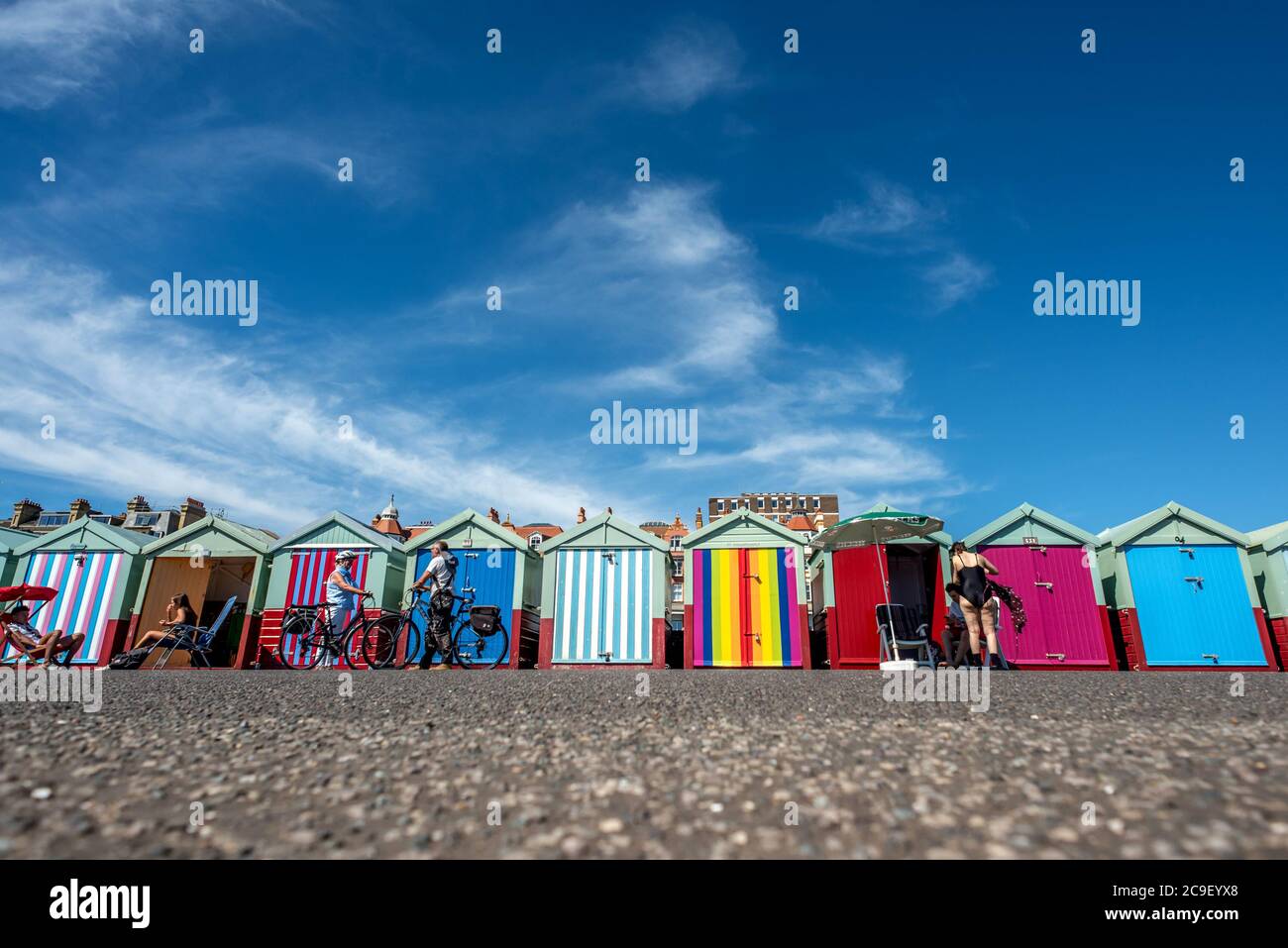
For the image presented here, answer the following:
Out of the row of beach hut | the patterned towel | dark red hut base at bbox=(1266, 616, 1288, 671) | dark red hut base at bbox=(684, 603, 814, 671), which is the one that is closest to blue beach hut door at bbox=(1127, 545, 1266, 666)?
the row of beach hut

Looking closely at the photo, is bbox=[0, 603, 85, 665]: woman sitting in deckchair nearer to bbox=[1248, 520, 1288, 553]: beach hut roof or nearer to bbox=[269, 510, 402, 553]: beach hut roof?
bbox=[269, 510, 402, 553]: beach hut roof

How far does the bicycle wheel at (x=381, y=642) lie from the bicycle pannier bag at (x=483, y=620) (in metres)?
1.24

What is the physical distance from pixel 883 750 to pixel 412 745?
7.91 ft

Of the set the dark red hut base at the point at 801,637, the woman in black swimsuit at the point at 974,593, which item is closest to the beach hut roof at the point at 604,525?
the dark red hut base at the point at 801,637

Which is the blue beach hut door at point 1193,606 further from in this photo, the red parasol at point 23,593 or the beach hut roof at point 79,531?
the beach hut roof at point 79,531

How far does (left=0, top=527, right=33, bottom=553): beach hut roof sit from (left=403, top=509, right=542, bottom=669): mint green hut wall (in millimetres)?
9484

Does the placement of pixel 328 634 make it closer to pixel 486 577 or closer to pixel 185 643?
pixel 185 643

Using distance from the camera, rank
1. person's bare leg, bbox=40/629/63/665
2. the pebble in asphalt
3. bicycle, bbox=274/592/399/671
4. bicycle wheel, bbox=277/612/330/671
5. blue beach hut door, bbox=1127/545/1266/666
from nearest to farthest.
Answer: the pebble in asphalt → person's bare leg, bbox=40/629/63/665 → bicycle, bbox=274/592/399/671 → bicycle wheel, bbox=277/612/330/671 → blue beach hut door, bbox=1127/545/1266/666

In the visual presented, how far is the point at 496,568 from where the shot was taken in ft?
46.5

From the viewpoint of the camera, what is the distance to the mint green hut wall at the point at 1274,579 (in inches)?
498

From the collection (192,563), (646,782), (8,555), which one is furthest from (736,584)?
(8,555)

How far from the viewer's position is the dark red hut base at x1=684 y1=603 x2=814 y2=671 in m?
12.9

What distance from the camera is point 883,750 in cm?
303
